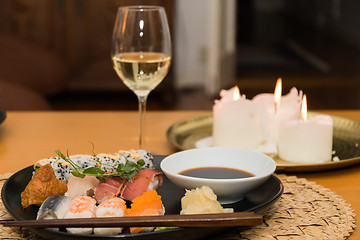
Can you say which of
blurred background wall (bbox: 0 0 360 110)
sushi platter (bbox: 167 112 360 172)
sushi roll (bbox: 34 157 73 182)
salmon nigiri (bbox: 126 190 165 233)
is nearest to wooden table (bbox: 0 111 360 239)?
sushi platter (bbox: 167 112 360 172)

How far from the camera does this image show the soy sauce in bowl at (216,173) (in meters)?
0.85

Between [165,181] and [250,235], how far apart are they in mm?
228

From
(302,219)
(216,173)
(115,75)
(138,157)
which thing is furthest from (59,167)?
(115,75)

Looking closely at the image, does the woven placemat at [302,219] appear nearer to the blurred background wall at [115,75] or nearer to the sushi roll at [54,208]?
the sushi roll at [54,208]

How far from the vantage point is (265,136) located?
109cm

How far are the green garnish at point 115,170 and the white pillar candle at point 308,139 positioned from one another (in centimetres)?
33

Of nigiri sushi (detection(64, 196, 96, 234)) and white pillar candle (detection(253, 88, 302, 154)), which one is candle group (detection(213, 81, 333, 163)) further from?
nigiri sushi (detection(64, 196, 96, 234))

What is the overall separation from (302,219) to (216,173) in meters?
0.17

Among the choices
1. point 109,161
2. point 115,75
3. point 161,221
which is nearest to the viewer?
point 161,221

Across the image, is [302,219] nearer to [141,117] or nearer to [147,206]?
[147,206]

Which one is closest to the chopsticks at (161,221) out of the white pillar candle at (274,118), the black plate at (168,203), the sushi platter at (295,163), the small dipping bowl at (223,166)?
the black plate at (168,203)

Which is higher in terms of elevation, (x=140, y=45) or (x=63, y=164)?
(x=140, y=45)

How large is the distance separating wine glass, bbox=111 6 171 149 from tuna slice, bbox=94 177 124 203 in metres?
0.29

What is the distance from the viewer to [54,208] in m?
0.68
